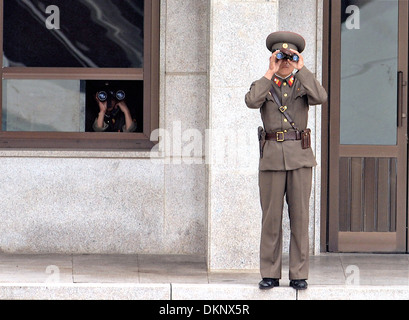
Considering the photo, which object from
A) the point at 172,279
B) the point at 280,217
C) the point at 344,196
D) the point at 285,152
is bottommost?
the point at 172,279

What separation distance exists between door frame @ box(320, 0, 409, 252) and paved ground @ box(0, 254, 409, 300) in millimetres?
358

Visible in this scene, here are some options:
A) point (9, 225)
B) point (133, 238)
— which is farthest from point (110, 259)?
point (9, 225)

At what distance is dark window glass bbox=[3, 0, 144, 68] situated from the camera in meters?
11.7

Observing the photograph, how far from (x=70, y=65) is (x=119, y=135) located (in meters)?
0.95

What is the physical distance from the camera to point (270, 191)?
9.47 meters

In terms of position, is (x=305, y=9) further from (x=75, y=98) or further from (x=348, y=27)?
(x=75, y=98)

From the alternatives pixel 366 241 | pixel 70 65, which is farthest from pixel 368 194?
pixel 70 65

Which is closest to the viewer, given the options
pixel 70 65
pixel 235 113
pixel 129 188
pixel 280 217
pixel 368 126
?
pixel 280 217

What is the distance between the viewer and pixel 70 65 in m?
11.8

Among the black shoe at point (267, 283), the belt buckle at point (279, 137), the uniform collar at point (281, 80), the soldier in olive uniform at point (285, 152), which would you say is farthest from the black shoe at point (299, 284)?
the uniform collar at point (281, 80)

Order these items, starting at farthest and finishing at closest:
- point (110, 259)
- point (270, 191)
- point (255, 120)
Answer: point (110, 259)
point (255, 120)
point (270, 191)

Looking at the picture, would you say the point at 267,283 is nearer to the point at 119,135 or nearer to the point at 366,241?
the point at 366,241

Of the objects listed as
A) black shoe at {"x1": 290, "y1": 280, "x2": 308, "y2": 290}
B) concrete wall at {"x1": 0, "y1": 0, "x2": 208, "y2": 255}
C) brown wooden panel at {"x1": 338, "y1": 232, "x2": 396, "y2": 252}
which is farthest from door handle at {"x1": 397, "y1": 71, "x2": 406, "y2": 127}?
black shoe at {"x1": 290, "y1": 280, "x2": 308, "y2": 290}

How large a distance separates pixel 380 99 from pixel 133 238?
3.16 metres
